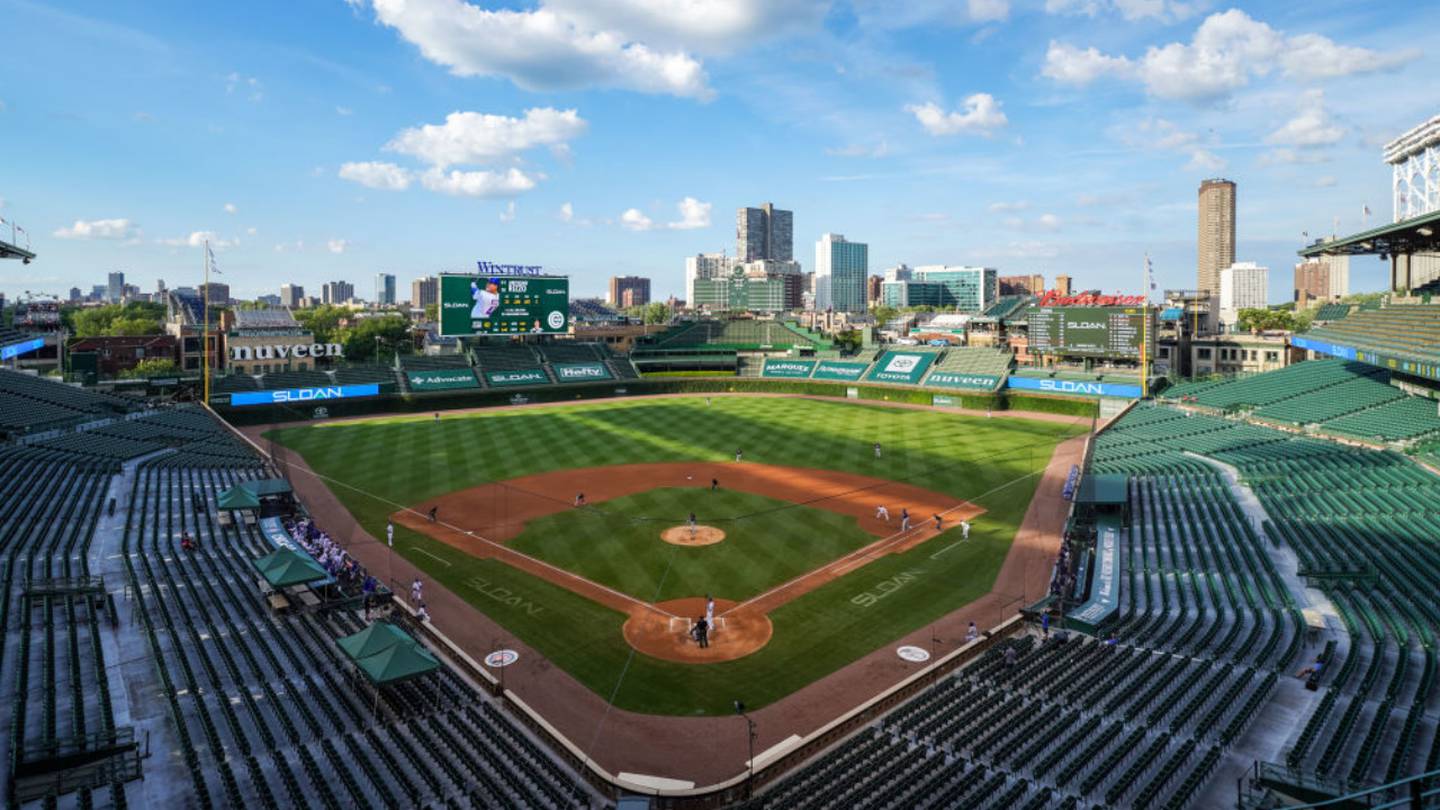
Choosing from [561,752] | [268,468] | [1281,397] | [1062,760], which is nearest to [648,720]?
[561,752]

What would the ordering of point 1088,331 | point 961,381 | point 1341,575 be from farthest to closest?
point 961,381
point 1088,331
point 1341,575

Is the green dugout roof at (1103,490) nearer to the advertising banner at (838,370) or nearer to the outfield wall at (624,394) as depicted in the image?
the outfield wall at (624,394)

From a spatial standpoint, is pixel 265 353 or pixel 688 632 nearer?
pixel 688 632

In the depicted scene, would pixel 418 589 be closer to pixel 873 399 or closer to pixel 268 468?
pixel 268 468

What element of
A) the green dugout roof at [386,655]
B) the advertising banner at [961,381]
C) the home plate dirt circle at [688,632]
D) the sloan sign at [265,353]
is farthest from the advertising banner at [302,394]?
the green dugout roof at [386,655]

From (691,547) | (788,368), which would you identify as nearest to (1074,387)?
(788,368)

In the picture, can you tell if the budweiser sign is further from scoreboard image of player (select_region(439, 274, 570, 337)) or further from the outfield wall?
scoreboard image of player (select_region(439, 274, 570, 337))

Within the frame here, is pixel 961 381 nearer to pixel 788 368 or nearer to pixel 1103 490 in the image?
pixel 788 368
